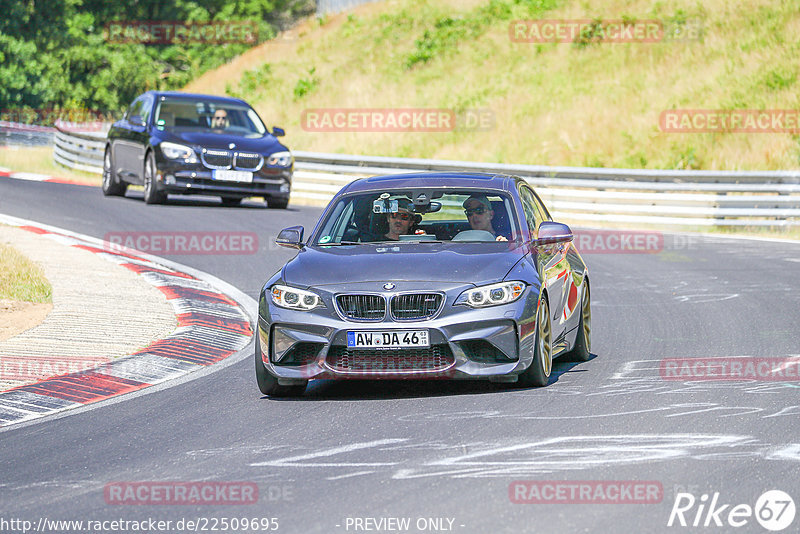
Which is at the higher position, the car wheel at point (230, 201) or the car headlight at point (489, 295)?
the car headlight at point (489, 295)

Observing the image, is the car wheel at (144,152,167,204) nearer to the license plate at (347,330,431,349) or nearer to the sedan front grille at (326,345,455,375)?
the sedan front grille at (326,345,455,375)

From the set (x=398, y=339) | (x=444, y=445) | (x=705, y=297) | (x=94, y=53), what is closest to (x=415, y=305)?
(x=398, y=339)

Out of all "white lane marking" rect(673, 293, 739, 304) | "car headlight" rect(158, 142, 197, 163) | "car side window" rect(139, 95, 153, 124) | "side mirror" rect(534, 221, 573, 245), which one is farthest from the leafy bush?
"side mirror" rect(534, 221, 573, 245)

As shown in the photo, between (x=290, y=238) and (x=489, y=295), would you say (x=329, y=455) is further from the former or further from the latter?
(x=290, y=238)

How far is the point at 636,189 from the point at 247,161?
24.2 ft

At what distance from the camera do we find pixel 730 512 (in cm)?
564

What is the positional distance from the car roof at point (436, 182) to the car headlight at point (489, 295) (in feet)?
4.91

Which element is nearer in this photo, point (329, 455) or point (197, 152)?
point (329, 455)

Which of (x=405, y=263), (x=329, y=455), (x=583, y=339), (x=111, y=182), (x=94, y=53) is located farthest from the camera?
(x=94, y=53)

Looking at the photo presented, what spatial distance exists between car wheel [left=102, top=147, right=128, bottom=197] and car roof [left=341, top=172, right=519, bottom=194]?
14476 mm

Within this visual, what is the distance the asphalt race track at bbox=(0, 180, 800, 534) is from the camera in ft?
19.0

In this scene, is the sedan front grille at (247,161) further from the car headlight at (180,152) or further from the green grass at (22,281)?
the green grass at (22,281)

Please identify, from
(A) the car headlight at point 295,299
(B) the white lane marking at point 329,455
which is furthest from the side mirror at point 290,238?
(B) the white lane marking at point 329,455

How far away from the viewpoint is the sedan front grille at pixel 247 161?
→ 72.5ft
